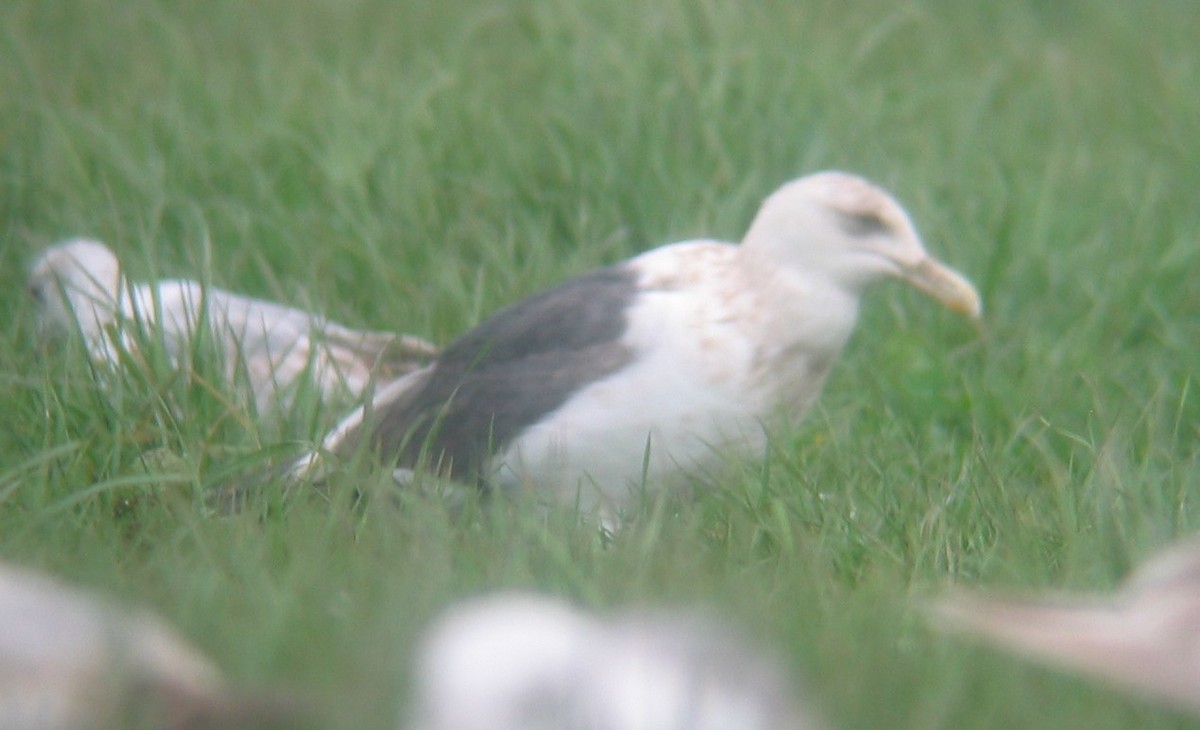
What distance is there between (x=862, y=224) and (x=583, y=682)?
2.13 m

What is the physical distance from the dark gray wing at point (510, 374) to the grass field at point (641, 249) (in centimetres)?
25

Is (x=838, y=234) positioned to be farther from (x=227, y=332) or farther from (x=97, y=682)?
(x=97, y=682)

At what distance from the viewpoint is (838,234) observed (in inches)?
147

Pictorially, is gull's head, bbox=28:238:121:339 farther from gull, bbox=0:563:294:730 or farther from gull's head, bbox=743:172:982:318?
gull, bbox=0:563:294:730

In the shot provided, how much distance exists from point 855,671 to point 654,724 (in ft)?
1.80

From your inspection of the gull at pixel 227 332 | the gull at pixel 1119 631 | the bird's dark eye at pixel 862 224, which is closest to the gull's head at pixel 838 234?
the bird's dark eye at pixel 862 224

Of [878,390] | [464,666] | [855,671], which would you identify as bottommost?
[878,390]

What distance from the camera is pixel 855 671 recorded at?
229cm

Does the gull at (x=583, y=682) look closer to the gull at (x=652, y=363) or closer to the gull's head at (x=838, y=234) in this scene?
the gull at (x=652, y=363)

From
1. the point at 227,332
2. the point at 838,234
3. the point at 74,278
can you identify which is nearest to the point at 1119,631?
the point at 838,234

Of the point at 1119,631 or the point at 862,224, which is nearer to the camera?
the point at 1119,631

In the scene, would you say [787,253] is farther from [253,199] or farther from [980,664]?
[253,199]

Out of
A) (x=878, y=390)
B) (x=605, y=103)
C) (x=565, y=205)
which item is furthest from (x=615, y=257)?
(x=878, y=390)

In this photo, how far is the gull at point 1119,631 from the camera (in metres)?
1.98
